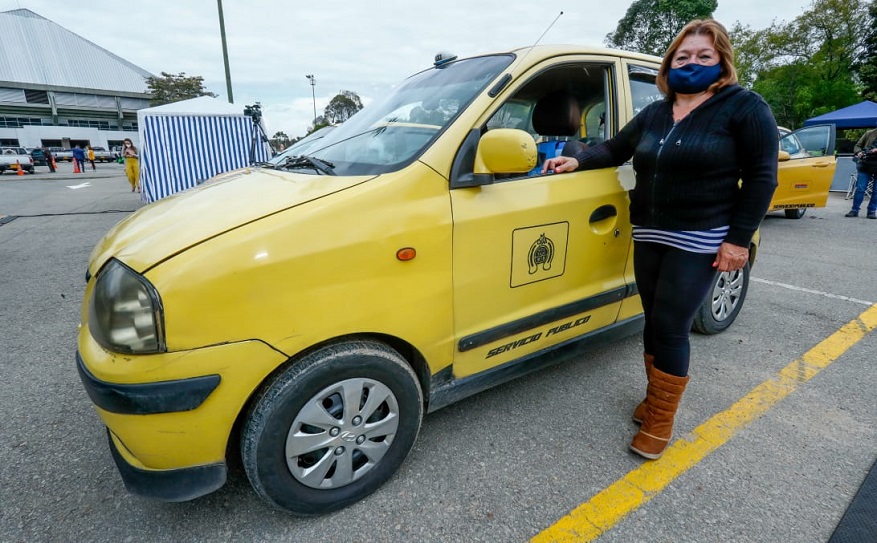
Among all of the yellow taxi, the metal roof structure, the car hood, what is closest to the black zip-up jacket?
the yellow taxi

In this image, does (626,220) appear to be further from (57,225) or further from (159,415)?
(57,225)

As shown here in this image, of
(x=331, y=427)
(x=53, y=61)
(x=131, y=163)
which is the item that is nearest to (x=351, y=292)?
(x=331, y=427)

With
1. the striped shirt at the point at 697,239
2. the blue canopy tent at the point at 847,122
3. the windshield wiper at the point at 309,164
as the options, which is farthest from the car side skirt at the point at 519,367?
the blue canopy tent at the point at 847,122

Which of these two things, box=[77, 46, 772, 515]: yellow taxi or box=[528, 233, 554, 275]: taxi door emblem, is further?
box=[528, 233, 554, 275]: taxi door emblem

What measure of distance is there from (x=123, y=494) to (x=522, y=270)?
1.82 meters

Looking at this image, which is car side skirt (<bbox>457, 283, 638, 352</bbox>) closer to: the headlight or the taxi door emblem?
the taxi door emblem

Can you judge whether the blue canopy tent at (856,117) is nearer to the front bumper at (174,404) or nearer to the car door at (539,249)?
the car door at (539,249)

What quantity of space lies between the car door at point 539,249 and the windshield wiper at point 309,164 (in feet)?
1.74

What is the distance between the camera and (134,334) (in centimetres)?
130

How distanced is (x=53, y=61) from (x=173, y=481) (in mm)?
79880

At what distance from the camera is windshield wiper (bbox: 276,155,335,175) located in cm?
183

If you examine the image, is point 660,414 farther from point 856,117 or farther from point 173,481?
point 856,117

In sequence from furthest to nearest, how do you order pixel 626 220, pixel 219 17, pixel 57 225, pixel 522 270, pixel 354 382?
pixel 219 17 → pixel 57 225 → pixel 626 220 → pixel 522 270 → pixel 354 382

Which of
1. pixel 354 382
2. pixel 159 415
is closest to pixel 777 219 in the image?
pixel 354 382
